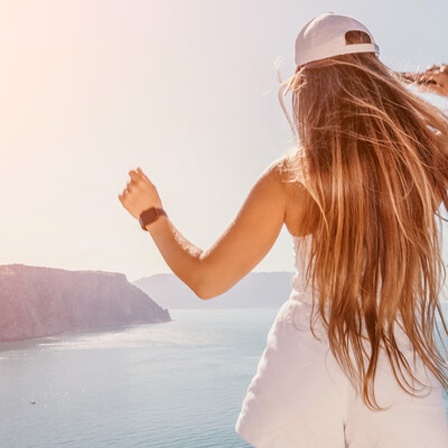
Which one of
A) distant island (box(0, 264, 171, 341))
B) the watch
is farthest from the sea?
the watch

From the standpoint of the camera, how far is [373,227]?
123cm

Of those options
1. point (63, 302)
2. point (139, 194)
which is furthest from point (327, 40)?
point (63, 302)

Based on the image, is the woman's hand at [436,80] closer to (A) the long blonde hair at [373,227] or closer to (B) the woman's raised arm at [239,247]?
(A) the long blonde hair at [373,227]

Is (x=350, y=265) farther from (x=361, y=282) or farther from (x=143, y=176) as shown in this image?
(x=143, y=176)

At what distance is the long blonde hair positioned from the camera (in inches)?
47.2

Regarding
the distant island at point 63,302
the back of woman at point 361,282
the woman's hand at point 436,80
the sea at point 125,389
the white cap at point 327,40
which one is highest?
the white cap at point 327,40

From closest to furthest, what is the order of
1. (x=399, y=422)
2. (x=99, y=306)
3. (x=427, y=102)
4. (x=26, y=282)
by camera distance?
1. (x=399, y=422)
2. (x=427, y=102)
3. (x=26, y=282)
4. (x=99, y=306)

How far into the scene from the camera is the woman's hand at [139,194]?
4.57 feet

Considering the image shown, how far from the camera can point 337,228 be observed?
3.99 ft

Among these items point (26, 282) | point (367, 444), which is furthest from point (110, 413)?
point (367, 444)

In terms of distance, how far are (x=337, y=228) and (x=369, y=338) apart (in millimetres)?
209

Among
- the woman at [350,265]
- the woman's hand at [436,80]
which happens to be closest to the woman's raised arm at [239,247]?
the woman at [350,265]

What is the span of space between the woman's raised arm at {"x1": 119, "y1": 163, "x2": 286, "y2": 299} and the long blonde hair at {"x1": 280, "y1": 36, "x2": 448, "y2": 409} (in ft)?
0.21

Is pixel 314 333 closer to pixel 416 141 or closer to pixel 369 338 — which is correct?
pixel 369 338
